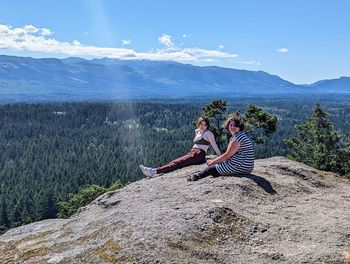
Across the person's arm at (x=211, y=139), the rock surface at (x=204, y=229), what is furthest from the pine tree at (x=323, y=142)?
the rock surface at (x=204, y=229)

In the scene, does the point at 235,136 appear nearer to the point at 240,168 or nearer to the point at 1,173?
the point at 240,168

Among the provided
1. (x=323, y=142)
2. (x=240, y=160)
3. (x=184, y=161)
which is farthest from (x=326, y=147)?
(x=240, y=160)

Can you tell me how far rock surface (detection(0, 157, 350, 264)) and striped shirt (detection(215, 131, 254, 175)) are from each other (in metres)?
0.53

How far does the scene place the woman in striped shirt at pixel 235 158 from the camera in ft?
49.5

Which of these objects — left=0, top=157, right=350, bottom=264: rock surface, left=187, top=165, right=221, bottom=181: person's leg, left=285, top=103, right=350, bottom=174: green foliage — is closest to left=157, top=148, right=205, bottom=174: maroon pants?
left=0, top=157, right=350, bottom=264: rock surface

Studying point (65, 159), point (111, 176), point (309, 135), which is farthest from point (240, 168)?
point (65, 159)

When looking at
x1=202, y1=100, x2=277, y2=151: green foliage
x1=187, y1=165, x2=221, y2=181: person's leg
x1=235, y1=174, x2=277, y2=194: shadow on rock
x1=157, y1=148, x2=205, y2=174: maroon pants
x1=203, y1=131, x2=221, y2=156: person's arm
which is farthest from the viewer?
x1=202, y1=100, x2=277, y2=151: green foliage

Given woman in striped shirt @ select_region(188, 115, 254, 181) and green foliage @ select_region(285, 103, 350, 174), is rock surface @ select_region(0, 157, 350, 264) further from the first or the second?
green foliage @ select_region(285, 103, 350, 174)

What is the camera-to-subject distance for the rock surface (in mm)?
9805

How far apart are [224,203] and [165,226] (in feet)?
7.87

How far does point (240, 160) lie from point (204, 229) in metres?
4.97

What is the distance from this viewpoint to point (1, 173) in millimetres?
141625

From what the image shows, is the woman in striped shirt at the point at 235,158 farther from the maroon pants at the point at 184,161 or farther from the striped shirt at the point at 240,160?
the maroon pants at the point at 184,161

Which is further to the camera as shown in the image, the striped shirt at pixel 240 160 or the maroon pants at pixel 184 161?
the maroon pants at pixel 184 161
